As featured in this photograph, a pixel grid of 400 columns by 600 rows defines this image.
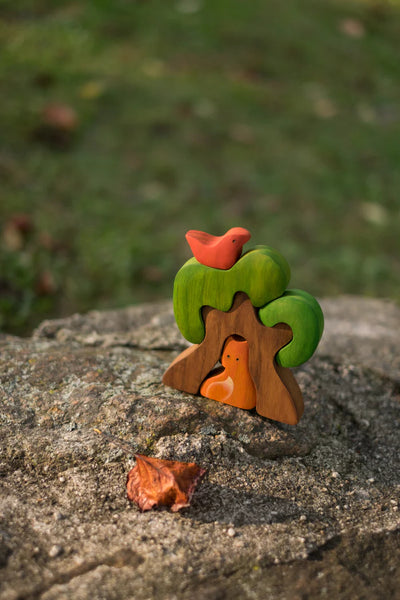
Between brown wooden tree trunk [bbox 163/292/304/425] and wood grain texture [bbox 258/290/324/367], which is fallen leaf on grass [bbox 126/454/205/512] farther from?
wood grain texture [bbox 258/290/324/367]

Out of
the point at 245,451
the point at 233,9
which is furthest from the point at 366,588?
the point at 233,9

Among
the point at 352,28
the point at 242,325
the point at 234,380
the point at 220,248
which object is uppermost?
the point at 352,28

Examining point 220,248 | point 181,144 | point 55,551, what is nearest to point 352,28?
point 181,144

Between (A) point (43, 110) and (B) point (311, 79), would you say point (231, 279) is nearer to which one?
(A) point (43, 110)

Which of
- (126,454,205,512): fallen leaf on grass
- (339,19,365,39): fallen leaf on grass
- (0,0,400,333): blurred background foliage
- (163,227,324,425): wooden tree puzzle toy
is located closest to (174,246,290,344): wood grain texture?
(163,227,324,425): wooden tree puzzle toy

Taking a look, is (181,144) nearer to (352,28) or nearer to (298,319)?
(352,28)

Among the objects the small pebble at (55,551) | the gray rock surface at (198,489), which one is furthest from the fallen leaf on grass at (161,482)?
the small pebble at (55,551)
